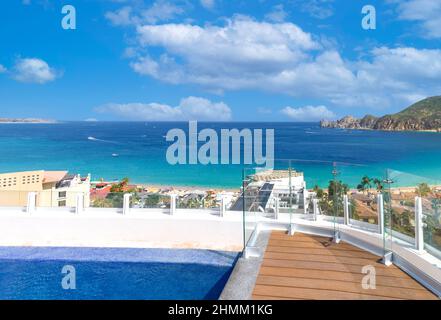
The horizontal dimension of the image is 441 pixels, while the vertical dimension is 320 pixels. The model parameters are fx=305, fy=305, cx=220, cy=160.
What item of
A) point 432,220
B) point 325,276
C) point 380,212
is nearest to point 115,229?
point 325,276

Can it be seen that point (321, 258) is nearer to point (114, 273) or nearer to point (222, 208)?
point (222, 208)

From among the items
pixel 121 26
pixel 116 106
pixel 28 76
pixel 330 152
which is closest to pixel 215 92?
pixel 116 106

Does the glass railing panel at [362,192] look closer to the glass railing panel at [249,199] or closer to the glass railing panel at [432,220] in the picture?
the glass railing panel at [432,220]

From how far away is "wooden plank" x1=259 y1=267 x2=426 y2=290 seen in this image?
276 centimetres

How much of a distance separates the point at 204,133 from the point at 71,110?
102 feet

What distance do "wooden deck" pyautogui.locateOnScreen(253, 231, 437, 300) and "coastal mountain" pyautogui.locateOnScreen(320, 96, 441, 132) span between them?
53494 millimetres

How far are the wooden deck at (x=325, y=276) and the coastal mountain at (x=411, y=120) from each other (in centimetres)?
5349

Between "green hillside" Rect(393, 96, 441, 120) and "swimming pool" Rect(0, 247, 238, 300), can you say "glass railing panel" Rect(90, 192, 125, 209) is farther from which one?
"green hillside" Rect(393, 96, 441, 120)

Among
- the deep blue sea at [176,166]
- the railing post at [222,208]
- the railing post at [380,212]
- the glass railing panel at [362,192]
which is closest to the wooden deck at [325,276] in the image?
the railing post at [380,212]

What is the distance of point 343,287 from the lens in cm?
277

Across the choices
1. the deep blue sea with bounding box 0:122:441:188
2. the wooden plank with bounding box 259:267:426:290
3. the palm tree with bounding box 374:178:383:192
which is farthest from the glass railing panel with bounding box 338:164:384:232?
the deep blue sea with bounding box 0:122:441:188

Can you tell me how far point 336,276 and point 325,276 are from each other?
105mm

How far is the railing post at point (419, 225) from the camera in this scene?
10.5 feet

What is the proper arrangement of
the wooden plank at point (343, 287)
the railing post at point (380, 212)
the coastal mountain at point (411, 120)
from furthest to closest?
the coastal mountain at point (411, 120) → the railing post at point (380, 212) → the wooden plank at point (343, 287)
